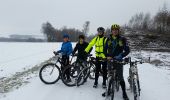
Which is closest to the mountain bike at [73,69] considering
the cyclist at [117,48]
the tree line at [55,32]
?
the cyclist at [117,48]

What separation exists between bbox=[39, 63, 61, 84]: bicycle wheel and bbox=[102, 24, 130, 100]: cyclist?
274cm

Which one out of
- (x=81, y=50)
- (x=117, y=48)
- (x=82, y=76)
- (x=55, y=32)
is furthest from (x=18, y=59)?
(x=55, y=32)

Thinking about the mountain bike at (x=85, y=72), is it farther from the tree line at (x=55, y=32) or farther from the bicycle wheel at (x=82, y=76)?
the tree line at (x=55, y=32)

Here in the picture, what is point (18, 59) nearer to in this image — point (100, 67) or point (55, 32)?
point (100, 67)

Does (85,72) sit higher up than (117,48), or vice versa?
(117,48)

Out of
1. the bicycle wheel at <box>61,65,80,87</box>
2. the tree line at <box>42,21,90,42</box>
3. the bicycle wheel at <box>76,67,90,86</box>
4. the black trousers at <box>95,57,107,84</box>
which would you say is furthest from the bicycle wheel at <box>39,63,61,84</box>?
the tree line at <box>42,21,90,42</box>

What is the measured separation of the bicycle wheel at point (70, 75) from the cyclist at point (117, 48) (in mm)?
2488

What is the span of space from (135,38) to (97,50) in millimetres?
53956

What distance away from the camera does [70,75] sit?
35.0 ft

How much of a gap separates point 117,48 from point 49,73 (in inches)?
131

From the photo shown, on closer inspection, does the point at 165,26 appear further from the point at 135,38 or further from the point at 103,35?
the point at 103,35

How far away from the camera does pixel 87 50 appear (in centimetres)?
1009

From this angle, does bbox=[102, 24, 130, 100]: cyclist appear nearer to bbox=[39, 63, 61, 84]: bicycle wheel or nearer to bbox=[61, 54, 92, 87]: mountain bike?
bbox=[61, 54, 92, 87]: mountain bike

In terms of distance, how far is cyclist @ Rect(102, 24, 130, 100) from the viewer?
26.6ft
